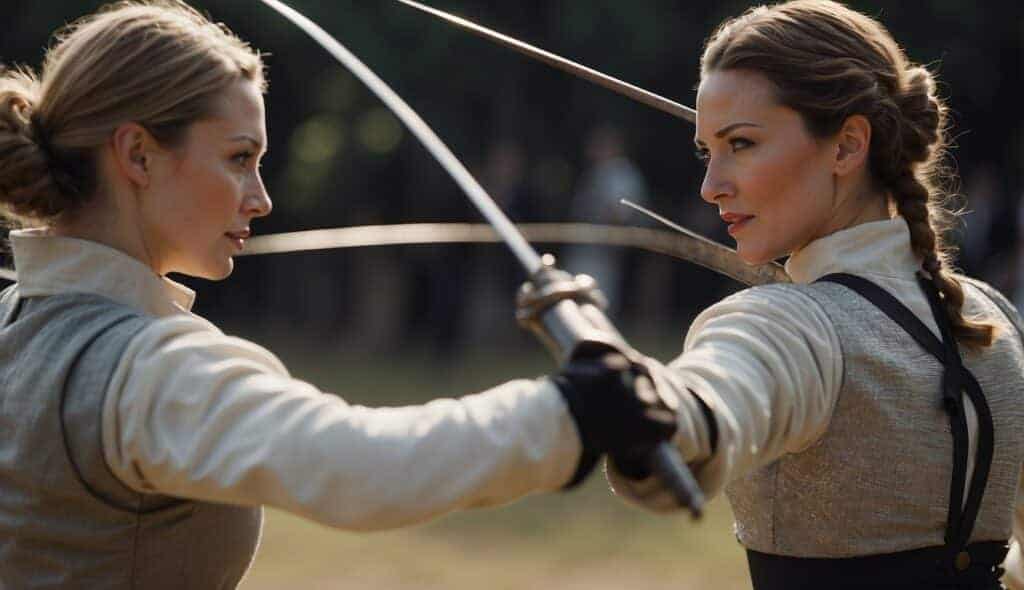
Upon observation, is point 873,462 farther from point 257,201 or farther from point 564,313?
point 257,201

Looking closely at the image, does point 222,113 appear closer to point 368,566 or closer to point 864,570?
point 864,570

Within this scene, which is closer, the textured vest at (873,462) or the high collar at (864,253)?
the textured vest at (873,462)

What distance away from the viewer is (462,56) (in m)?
14.3

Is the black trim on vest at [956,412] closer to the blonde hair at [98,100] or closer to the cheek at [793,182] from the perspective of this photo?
the cheek at [793,182]

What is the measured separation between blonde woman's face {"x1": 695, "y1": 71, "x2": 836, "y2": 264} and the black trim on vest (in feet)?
0.44

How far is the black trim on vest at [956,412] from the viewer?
2375 millimetres

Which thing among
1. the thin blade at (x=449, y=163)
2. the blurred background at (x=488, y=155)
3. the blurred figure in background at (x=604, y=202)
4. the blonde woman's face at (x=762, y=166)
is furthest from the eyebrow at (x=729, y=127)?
the blurred figure in background at (x=604, y=202)

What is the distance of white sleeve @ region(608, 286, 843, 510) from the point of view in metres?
2.00

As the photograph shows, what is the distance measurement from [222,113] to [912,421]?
109 centimetres

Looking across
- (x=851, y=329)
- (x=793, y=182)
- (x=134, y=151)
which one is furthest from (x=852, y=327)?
(x=134, y=151)

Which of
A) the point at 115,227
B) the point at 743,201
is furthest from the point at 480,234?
the point at 115,227

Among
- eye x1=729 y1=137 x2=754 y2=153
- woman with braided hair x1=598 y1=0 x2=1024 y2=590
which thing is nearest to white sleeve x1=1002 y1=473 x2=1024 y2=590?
woman with braided hair x1=598 y1=0 x2=1024 y2=590

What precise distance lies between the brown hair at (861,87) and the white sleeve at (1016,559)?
1.40 ft

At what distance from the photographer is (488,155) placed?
1450 cm
